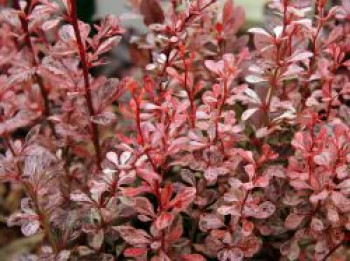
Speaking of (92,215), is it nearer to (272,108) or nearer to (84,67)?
(84,67)

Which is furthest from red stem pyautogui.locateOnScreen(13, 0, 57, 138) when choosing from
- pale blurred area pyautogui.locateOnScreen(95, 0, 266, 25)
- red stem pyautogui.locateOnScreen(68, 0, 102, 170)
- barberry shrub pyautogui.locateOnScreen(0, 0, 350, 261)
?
pale blurred area pyautogui.locateOnScreen(95, 0, 266, 25)

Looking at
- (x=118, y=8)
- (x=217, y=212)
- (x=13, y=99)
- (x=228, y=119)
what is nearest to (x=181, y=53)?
(x=228, y=119)

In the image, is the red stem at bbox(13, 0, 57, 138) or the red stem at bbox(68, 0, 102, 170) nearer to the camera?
the red stem at bbox(68, 0, 102, 170)

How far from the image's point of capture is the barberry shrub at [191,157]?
1000 millimetres

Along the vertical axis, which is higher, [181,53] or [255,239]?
[181,53]

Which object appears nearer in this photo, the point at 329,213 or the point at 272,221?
the point at 329,213

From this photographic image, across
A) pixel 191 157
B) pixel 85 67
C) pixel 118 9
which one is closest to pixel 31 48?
pixel 85 67

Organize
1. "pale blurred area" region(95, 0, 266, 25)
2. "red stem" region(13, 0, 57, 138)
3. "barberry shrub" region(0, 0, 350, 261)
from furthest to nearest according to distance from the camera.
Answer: "pale blurred area" region(95, 0, 266, 25) → "red stem" region(13, 0, 57, 138) → "barberry shrub" region(0, 0, 350, 261)

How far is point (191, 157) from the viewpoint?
3.50 ft

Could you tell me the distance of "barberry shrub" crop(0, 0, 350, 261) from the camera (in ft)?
3.28

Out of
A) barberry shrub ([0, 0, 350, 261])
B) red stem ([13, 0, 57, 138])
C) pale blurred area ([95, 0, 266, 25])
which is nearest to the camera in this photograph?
barberry shrub ([0, 0, 350, 261])

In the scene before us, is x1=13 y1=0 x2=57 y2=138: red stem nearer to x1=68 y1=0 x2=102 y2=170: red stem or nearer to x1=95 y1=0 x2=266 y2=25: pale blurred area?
x1=68 y1=0 x2=102 y2=170: red stem

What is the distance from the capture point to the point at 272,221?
1116 millimetres

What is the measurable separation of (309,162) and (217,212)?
0.18 meters
